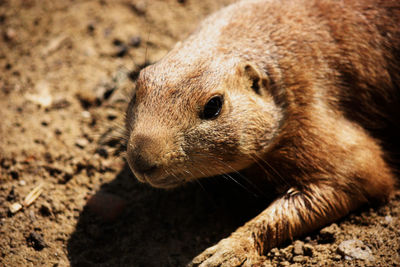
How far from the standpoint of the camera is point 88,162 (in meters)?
4.92

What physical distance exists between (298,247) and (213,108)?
1.54 meters

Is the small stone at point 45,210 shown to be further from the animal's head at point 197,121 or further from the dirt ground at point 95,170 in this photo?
the animal's head at point 197,121

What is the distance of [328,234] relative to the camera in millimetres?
3879

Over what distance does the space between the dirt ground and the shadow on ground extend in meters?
0.01

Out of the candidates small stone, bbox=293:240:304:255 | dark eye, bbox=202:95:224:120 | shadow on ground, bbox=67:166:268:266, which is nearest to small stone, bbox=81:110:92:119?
shadow on ground, bbox=67:166:268:266

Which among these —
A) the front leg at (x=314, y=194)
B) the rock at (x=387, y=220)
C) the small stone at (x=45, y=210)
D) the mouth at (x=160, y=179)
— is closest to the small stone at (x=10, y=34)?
the small stone at (x=45, y=210)

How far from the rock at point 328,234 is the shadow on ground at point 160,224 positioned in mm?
694

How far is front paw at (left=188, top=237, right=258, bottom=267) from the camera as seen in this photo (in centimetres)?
366

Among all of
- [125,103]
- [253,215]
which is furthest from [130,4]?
[253,215]

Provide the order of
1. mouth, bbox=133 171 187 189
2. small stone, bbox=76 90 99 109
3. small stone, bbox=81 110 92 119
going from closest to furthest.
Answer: mouth, bbox=133 171 187 189, small stone, bbox=81 110 92 119, small stone, bbox=76 90 99 109

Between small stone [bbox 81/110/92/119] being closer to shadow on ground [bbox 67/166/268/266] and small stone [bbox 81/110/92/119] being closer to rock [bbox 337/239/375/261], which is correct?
shadow on ground [bbox 67/166/268/266]

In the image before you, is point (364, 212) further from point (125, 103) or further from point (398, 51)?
point (125, 103)

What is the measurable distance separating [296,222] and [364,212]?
0.80 metres

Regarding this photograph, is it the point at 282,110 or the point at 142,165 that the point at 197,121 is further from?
the point at 282,110
